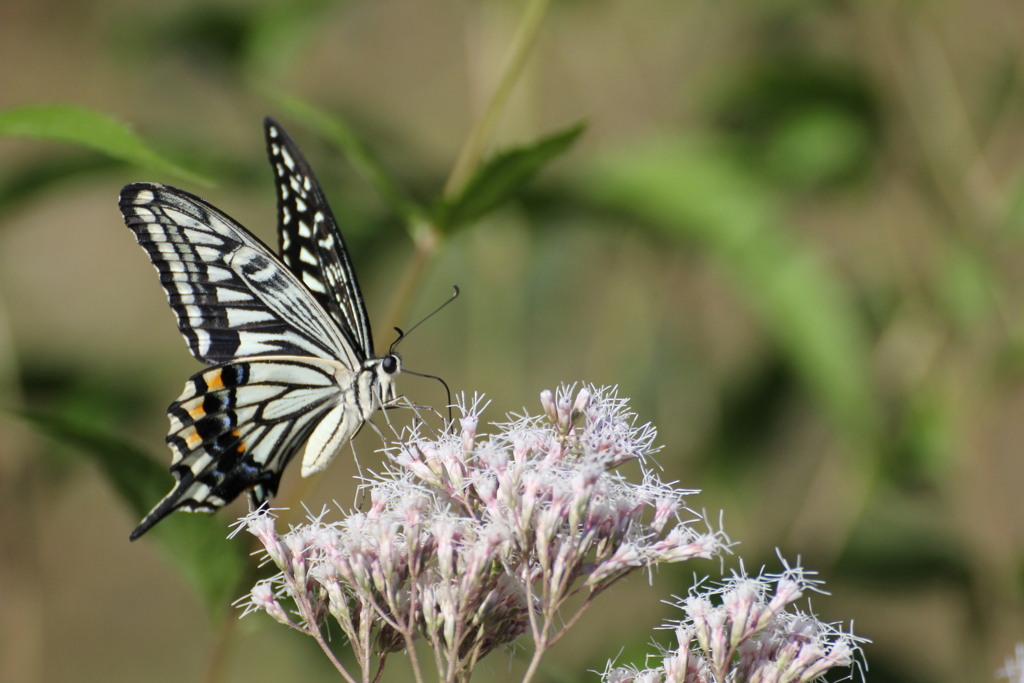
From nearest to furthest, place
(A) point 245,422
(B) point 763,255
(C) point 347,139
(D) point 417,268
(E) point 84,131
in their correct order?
(E) point 84,131
(C) point 347,139
(D) point 417,268
(A) point 245,422
(B) point 763,255

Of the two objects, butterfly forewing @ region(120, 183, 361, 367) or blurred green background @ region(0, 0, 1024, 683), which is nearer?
butterfly forewing @ region(120, 183, 361, 367)

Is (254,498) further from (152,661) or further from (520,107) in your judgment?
(152,661)

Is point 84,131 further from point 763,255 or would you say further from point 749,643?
point 763,255

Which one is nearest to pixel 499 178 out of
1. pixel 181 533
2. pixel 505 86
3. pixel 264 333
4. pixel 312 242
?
pixel 505 86

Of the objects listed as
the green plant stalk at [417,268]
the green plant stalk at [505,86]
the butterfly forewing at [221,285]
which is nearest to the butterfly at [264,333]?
the butterfly forewing at [221,285]

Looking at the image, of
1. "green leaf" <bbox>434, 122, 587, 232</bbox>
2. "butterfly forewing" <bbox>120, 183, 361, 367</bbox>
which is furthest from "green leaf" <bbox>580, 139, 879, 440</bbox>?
"butterfly forewing" <bbox>120, 183, 361, 367</bbox>

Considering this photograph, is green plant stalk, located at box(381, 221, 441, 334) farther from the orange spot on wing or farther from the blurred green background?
the orange spot on wing
